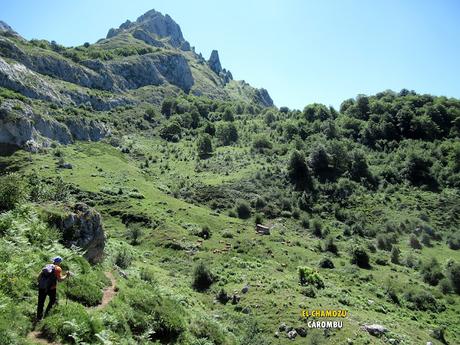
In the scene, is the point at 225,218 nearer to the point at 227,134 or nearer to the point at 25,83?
the point at 227,134

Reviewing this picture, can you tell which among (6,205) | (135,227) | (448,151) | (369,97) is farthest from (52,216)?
(369,97)

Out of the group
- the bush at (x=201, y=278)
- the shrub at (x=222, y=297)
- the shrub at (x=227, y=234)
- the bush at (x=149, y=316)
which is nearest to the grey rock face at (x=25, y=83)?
the shrub at (x=227, y=234)

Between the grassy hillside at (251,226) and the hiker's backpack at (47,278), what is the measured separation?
1.16 m

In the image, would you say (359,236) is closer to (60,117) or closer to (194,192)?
(194,192)

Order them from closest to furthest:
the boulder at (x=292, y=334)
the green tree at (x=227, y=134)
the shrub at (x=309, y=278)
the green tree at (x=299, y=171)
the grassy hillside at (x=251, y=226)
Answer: the grassy hillside at (x=251, y=226), the boulder at (x=292, y=334), the shrub at (x=309, y=278), the green tree at (x=299, y=171), the green tree at (x=227, y=134)

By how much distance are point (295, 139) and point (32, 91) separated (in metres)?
81.6

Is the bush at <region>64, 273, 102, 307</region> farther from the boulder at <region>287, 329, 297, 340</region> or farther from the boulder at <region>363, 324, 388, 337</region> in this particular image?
the boulder at <region>363, 324, 388, 337</region>

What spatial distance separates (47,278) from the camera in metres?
14.1

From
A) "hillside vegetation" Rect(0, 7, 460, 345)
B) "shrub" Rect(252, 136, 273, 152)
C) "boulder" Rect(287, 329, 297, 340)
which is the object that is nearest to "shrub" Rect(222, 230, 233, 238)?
"hillside vegetation" Rect(0, 7, 460, 345)

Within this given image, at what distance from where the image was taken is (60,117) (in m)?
107

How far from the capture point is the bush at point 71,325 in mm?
13398

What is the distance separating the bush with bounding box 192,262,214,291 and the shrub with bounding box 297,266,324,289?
36.7 feet

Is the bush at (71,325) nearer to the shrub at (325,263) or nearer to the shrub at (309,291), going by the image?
the shrub at (309,291)

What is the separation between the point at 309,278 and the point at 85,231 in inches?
1213
